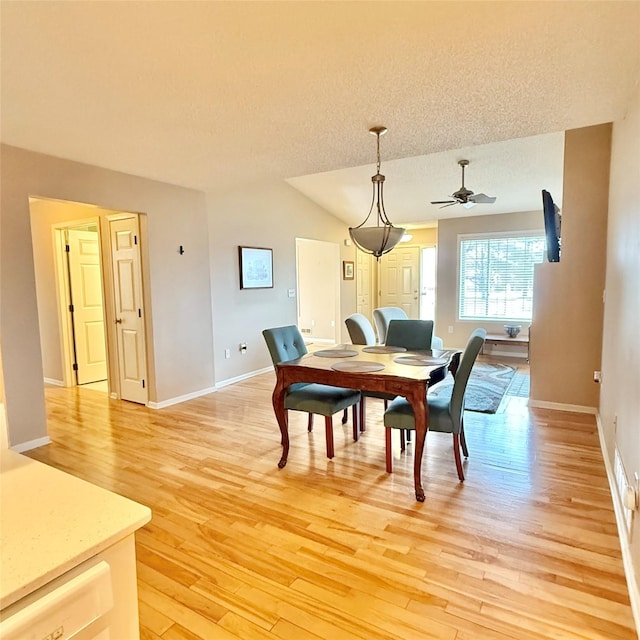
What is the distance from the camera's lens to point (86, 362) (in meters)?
5.48

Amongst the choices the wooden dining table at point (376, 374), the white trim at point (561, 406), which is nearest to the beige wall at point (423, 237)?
the white trim at point (561, 406)

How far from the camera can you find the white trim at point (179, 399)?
14.6 ft

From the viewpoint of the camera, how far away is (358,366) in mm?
2875

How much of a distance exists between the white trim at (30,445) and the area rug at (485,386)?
3.70 metres

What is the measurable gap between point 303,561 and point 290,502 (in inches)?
21.1

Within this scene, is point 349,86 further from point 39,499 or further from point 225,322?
point 225,322

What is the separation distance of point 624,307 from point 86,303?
18.8 ft

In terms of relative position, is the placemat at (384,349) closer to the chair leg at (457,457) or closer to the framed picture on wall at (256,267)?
the chair leg at (457,457)

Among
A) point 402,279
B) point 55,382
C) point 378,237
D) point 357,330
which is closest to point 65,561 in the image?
point 378,237

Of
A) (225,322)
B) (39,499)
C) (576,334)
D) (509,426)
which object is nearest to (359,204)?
(225,322)

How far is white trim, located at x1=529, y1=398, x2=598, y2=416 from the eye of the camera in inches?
159

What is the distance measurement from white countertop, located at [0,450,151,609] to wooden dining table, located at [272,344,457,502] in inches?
75.2

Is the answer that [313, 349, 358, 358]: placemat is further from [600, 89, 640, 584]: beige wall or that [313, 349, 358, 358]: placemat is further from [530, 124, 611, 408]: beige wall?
[530, 124, 611, 408]: beige wall

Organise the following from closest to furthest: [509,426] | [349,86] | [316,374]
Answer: [349,86] < [316,374] < [509,426]
